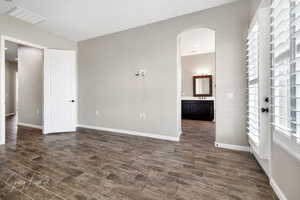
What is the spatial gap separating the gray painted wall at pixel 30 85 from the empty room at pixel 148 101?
0.11ft

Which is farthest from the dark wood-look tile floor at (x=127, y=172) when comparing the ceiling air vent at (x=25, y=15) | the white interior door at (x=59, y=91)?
the ceiling air vent at (x=25, y=15)

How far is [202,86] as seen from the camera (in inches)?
246

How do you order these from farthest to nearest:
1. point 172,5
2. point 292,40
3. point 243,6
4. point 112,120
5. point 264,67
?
point 112,120, point 172,5, point 243,6, point 264,67, point 292,40

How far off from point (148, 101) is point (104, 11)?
Result: 226 cm

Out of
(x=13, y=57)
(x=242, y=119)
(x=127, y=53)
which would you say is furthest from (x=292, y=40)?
(x=13, y=57)

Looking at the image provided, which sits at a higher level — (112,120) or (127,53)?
(127,53)

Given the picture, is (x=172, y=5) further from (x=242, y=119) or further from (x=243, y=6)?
(x=242, y=119)

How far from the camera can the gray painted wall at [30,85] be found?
4.48 meters

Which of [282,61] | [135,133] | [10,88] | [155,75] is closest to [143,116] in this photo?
[135,133]

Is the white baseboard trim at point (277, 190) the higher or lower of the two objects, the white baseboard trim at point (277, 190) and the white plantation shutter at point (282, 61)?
the lower

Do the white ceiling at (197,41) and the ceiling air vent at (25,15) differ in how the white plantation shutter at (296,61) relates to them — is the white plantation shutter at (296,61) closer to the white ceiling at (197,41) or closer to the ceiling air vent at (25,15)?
the white ceiling at (197,41)

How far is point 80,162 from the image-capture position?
2.22m

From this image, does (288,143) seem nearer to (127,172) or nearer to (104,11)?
(127,172)

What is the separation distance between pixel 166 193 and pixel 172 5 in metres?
3.21
